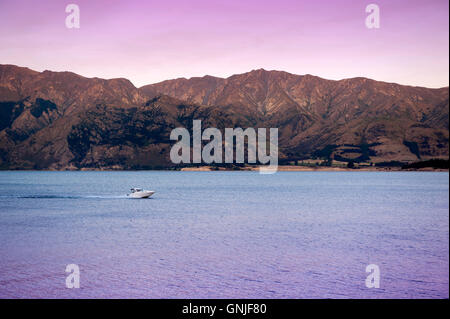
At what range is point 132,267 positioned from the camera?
173ft

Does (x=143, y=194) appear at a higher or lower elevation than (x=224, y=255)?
lower

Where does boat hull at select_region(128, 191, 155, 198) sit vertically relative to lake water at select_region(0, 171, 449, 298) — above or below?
below

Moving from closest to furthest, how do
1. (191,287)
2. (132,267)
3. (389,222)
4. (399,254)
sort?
(191,287), (132,267), (399,254), (389,222)

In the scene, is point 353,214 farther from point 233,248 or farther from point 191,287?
point 191,287

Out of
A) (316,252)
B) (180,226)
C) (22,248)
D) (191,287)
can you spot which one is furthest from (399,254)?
(22,248)

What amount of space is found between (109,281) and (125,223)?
5261 cm

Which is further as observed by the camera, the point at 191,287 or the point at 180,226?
the point at 180,226

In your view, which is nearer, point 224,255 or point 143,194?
point 224,255

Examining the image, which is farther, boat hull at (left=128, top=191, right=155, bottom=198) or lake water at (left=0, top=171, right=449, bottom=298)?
boat hull at (left=128, top=191, right=155, bottom=198)

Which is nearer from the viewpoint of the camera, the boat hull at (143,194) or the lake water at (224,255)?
the lake water at (224,255)

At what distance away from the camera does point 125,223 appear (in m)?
98.1

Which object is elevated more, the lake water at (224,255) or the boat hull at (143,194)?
the lake water at (224,255)
